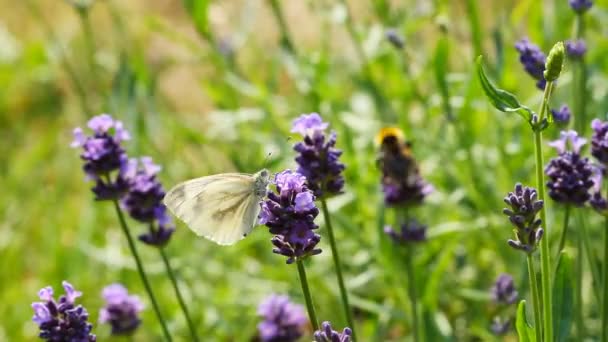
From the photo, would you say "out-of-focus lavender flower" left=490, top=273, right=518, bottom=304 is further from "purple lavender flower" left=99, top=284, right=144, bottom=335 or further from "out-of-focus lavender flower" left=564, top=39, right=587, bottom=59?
"purple lavender flower" left=99, top=284, right=144, bottom=335

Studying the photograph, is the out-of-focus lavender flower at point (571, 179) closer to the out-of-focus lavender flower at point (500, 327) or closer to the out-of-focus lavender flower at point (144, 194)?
the out-of-focus lavender flower at point (500, 327)

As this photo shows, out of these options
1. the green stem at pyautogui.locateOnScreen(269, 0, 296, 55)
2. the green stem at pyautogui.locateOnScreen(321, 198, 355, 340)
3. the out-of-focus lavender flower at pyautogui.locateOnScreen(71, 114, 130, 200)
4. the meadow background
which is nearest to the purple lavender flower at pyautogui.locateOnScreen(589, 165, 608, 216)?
the meadow background

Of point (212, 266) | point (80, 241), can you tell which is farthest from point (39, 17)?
point (212, 266)

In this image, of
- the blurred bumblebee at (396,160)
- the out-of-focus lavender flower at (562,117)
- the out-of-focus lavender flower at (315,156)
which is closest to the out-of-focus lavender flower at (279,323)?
the blurred bumblebee at (396,160)

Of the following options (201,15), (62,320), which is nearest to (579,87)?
(201,15)

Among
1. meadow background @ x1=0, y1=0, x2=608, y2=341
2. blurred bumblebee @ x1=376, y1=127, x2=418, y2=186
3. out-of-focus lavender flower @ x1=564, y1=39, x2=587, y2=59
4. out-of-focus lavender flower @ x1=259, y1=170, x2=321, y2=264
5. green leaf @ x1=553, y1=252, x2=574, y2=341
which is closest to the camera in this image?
out-of-focus lavender flower @ x1=259, y1=170, x2=321, y2=264

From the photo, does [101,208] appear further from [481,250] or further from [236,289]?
[481,250]
